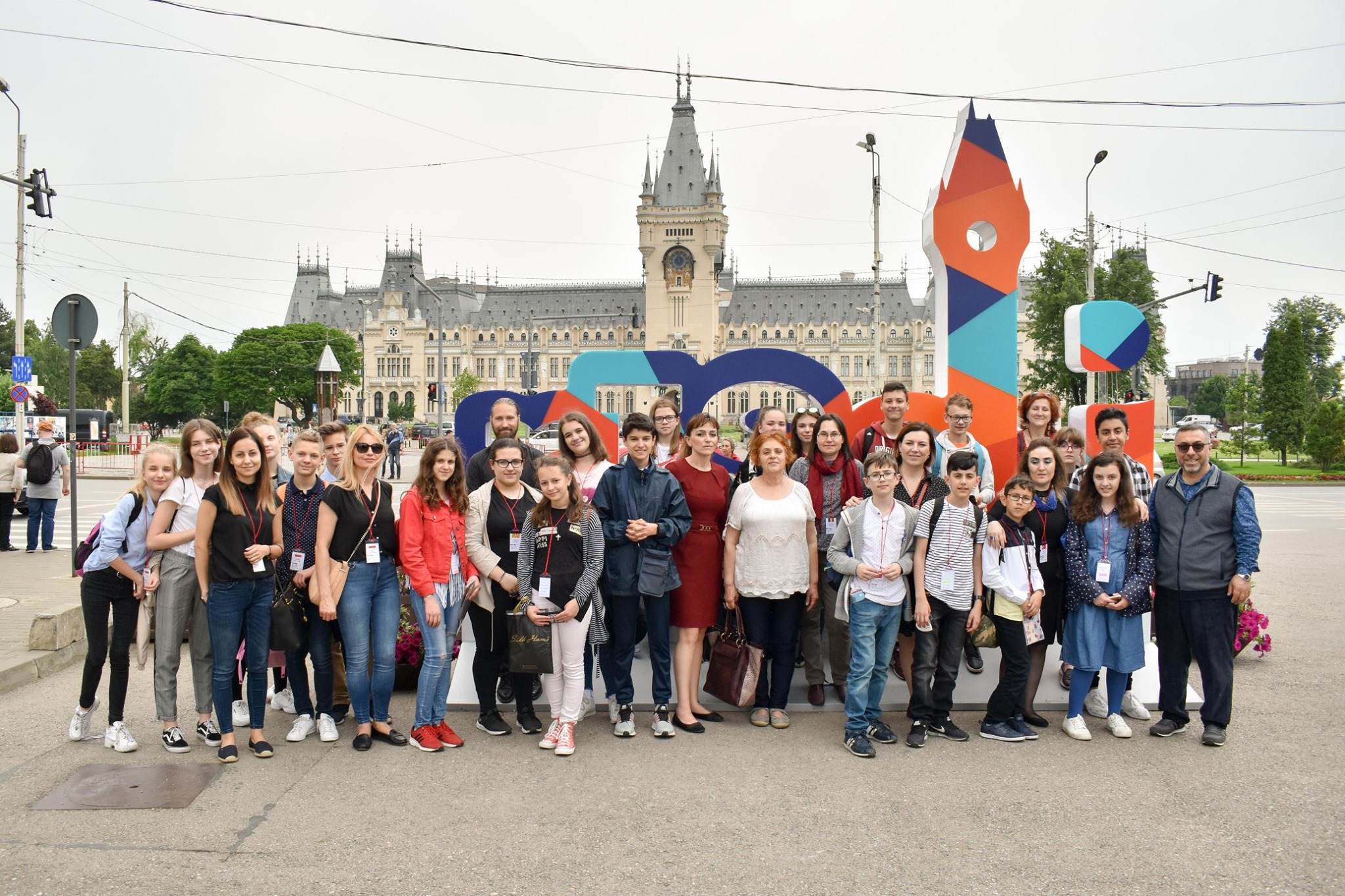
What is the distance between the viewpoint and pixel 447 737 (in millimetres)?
5473

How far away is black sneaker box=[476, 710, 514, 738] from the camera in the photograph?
5.71 meters

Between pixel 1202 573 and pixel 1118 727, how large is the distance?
1048 mm

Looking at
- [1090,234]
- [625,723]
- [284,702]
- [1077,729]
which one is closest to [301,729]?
[284,702]

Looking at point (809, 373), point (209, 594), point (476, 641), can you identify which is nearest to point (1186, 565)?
point (809, 373)

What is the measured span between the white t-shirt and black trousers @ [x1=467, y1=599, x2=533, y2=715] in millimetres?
1624

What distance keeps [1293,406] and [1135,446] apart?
36430mm

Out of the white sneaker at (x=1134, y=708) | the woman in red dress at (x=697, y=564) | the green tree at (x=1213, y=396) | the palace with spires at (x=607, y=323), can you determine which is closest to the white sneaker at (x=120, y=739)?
the woman in red dress at (x=697, y=564)

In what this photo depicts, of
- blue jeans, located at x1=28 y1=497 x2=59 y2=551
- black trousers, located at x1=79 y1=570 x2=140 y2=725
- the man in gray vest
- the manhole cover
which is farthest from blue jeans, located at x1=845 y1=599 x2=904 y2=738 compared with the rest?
blue jeans, located at x1=28 y1=497 x2=59 y2=551

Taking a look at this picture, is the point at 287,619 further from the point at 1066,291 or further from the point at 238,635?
the point at 1066,291

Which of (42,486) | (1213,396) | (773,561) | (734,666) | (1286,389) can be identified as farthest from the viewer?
(1213,396)

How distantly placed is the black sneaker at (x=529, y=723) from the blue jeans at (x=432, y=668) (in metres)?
0.50

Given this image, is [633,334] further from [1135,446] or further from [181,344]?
A: [1135,446]

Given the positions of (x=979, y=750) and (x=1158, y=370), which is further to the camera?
(x=1158, y=370)

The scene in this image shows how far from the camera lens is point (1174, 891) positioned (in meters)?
3.71
